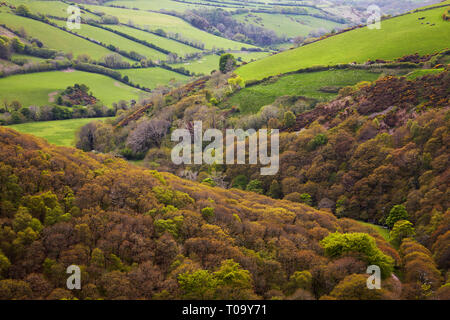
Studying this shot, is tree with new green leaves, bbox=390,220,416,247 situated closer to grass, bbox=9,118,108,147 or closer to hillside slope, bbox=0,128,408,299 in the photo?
hillside slope, bbox=0,128,408,299

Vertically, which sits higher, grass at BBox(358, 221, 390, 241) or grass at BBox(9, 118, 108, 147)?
grass at BBox(9, 118, 108, 147)

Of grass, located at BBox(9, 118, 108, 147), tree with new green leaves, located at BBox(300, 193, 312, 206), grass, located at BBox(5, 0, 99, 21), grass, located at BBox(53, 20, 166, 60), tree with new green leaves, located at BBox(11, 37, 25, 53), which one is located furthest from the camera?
grass, located at BBox(5, 0, 99, 21)

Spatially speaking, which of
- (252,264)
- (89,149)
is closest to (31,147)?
(252,264)

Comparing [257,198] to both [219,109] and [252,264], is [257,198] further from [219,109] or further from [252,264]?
[219,109]

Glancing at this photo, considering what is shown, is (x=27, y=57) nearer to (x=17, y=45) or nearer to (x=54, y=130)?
(x=17, y=45)

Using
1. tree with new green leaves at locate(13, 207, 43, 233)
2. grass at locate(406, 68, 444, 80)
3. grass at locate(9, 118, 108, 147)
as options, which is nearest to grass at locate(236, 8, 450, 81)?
grass at locate(406, 68, 444, 80)

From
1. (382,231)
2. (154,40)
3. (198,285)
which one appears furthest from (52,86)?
(198,285)

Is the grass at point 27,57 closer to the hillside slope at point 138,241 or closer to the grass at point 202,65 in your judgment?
the grass at point 202,65
